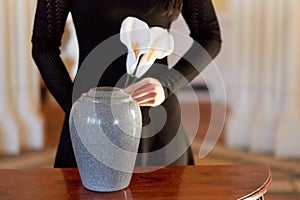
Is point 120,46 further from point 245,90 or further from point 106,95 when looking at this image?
point 245,90

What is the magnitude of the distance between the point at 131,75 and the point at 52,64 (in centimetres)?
22

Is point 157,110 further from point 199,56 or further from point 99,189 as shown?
point 99,189

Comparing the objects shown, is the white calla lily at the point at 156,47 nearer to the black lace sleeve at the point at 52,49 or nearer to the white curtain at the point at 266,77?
the black lace sleeve at the point at 52,49

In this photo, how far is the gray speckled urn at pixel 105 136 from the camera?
0.99m

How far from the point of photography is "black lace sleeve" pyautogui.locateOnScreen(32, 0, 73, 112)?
126 centimetres

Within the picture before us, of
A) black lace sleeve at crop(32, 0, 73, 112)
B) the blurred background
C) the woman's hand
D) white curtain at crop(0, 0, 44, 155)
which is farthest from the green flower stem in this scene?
white curtain at crop(0, 0, 44, 155)

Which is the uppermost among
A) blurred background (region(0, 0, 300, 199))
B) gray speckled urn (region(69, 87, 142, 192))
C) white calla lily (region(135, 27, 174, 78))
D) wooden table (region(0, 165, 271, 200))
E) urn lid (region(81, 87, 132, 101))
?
white calla lily (region(135, 27, 174, 78))

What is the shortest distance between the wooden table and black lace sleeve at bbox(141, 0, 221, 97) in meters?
0.25

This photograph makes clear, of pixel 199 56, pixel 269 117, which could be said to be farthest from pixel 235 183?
pixel 269 117

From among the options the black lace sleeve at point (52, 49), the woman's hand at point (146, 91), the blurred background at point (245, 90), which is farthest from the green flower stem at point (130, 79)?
the blurred background at point (245, 90)

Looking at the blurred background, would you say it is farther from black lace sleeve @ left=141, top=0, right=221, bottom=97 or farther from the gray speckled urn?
the gray speckled urn

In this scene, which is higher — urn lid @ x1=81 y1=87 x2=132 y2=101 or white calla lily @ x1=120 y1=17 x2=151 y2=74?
white calla lily @ x1=120 y1=17 x2=151 y2=74

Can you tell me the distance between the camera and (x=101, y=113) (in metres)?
0.99

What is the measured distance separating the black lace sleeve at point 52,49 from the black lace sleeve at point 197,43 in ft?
0.74
